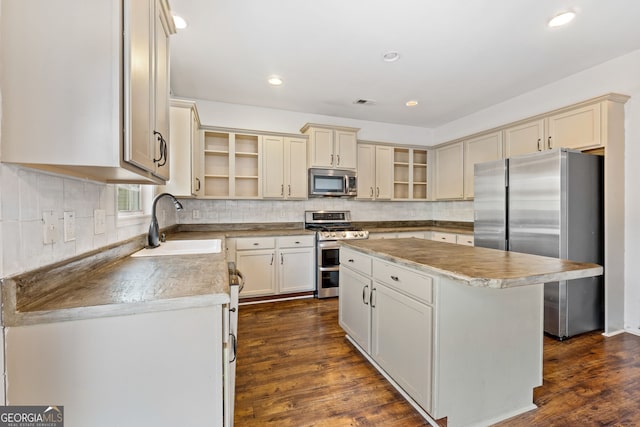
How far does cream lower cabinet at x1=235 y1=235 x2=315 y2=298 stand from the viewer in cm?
355

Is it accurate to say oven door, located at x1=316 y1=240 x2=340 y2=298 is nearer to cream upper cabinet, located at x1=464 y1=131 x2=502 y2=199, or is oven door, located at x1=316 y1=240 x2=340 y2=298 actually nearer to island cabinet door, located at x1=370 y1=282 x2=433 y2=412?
island cabinet door, located at x1=370 y1=282 x2=433 y2=412

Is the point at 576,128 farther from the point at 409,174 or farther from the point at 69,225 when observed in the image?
the point at 69,225

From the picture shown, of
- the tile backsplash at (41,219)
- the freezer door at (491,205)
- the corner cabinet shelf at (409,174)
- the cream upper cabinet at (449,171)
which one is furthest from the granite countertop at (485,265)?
the corner cabinet shelf at (409,174)

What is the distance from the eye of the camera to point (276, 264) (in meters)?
3.67

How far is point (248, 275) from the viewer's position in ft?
11.6

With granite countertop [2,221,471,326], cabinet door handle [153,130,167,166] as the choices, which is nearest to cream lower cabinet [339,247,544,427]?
granite countertop [2,221,471,326]

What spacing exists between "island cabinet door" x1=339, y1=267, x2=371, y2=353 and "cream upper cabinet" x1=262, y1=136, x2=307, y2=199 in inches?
71.0

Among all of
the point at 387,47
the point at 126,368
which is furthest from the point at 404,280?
the point at 387,47

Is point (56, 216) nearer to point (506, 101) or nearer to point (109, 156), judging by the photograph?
point (109, 156)

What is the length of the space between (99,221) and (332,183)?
3.03 meters

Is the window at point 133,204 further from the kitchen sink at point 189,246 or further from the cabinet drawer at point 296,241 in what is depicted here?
the cabinet drawer at point 296,241

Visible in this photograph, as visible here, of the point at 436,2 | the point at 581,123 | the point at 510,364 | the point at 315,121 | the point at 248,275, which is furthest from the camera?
the point at 315,121

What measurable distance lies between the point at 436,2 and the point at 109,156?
2.26 meters

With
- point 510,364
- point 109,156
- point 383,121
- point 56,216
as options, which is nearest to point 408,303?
point 510,364
